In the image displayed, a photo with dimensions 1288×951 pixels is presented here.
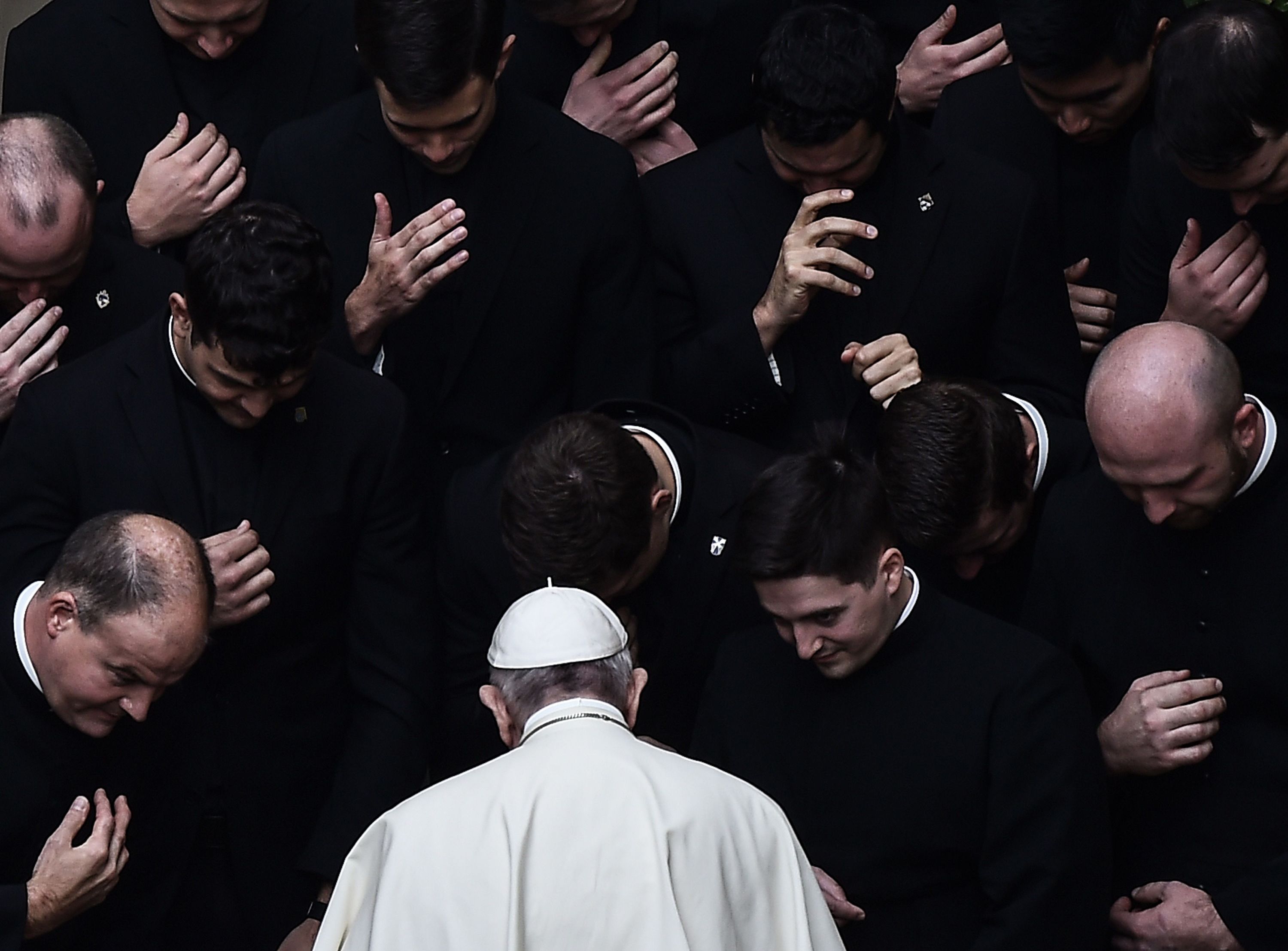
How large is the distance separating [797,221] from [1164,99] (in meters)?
0.85

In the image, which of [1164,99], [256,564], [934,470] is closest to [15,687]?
[256,564]

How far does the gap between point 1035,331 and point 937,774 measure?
1.23 metres

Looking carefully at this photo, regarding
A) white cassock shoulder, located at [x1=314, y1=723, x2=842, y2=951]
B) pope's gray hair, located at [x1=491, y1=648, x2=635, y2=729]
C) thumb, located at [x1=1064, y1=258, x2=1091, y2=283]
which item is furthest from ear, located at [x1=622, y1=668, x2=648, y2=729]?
thumb, located at [x1=1064, y1=258, x2=1091, y2=283]

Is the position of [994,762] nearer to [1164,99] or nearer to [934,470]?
[934,470]

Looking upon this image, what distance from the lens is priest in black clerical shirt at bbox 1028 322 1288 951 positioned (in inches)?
171

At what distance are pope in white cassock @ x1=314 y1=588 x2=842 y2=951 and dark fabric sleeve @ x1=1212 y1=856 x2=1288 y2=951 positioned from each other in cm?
95

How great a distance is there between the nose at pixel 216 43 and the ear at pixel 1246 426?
2.48 meters

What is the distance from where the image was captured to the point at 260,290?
4.36 meters

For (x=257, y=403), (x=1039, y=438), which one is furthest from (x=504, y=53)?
(x=1039, y=438)

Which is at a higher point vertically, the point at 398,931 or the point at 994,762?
the point at 398,931

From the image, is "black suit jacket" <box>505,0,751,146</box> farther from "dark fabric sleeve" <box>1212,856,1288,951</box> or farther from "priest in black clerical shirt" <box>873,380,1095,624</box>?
"dark fabric sleeve" <box>1212,856,1288,951</box>

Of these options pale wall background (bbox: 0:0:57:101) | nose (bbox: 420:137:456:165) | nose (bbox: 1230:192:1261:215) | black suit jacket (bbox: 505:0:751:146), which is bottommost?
nose (bbox: 1230:192:1261:215)

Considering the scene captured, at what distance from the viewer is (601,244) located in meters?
5.05

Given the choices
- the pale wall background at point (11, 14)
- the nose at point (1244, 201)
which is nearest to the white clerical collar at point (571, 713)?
the nose at point (1244, 201)
